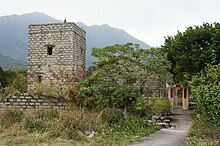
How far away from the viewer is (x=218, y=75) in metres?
12.0

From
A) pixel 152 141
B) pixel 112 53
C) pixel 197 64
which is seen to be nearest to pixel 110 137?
pixel 152 141

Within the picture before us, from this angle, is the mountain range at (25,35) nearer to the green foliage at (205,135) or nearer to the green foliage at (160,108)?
the green foliage at (160,108)

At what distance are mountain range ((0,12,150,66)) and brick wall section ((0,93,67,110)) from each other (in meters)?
→ 81.7

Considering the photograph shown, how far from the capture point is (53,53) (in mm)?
16828

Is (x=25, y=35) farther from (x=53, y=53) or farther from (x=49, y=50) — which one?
(x=53, y=53)

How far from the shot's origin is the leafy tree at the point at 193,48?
19.2 meters

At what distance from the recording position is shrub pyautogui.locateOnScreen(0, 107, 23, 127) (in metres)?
10.8

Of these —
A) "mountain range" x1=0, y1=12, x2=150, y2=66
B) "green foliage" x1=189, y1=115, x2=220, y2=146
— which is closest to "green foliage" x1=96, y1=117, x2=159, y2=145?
"green foliage" x1=189, y1=115, x2=220, y2=146

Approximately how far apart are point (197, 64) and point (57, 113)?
11049mm

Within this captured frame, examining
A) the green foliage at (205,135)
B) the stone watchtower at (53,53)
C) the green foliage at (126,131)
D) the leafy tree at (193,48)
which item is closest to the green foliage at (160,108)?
the green foliage at (126,131)

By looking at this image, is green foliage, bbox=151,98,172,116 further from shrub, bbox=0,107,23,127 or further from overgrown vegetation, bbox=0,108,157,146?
shrub, bbox=0,107,23,127

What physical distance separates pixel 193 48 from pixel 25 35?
117 meters

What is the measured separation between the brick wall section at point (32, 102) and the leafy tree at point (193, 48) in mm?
9187

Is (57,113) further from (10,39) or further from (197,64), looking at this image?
(10,39)
